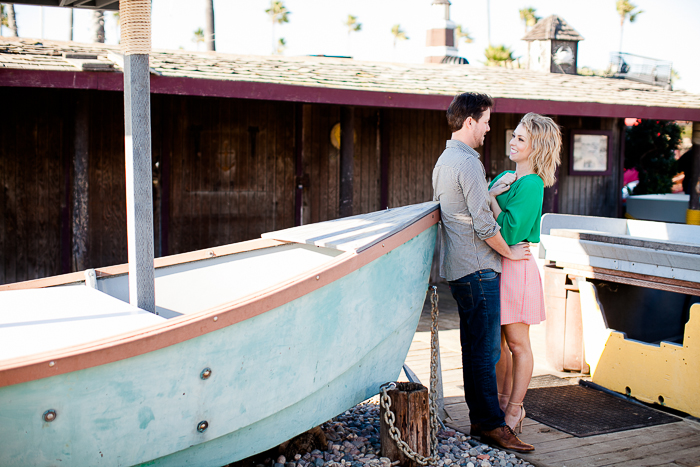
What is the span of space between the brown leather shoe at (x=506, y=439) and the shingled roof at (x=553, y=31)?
12990 millimetres

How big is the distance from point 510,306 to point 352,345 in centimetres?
93

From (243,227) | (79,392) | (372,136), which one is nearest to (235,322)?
(79,392)

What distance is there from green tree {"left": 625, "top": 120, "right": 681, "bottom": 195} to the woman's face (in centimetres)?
1415

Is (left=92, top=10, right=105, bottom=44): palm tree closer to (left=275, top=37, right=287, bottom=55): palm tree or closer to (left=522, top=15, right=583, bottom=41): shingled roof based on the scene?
(left=522, top=15, right=583, bottom=41): shingled roof

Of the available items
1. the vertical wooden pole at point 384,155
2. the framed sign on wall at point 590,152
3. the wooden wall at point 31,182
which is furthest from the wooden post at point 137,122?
the framed sign on wall at point 590,152

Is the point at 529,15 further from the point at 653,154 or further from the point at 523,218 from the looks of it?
the point at 523,218

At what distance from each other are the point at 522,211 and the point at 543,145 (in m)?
0.40

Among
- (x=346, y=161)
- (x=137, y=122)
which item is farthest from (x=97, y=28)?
(x=137, y=122)

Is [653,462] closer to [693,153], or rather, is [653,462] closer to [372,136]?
[372,136]

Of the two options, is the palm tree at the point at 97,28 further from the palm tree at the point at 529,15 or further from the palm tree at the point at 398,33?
the palm tree at the point at 398,33

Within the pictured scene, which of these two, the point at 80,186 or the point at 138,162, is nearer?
the point at 138,162

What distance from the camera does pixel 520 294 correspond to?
11.4 ft

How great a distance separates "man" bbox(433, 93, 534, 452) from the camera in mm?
3285

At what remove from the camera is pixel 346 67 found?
9000 mm
